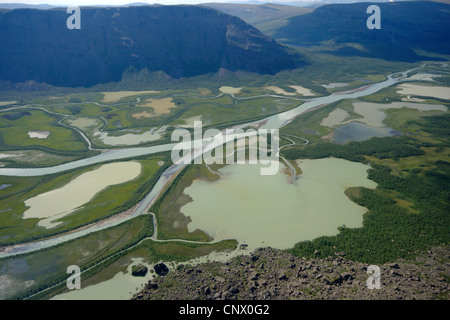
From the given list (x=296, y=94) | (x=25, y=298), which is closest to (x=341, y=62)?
(x=296, y=94)

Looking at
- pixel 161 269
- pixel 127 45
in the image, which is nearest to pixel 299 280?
pixel 161 269

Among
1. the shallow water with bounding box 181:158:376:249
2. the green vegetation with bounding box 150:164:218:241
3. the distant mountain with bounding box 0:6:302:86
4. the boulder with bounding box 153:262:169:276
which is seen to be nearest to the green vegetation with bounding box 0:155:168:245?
the green vegetation with bounding box 150:164:218:241

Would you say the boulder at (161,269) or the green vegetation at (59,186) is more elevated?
the green vegetation at (59,186)

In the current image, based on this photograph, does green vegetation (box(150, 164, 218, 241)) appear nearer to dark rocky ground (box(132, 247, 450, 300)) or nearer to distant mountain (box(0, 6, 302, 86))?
dark rocky ground (box(132, 247, 450, 300))

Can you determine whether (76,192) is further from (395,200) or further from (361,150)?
(361,150)

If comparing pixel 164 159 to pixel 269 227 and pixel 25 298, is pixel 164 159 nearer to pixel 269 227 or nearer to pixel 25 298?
pixel 269 227

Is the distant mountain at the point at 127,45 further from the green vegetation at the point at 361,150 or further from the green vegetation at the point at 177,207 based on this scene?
the green vegetation at the point at 177,207

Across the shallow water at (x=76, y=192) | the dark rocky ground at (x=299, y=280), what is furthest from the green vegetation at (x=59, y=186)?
the dark rocky ground at (x=299, y=280)
